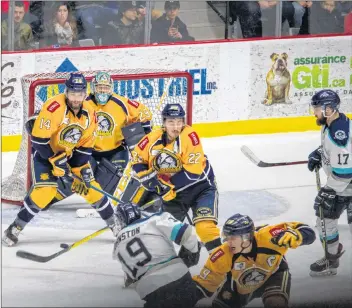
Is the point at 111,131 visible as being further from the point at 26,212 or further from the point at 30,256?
the point at 30,256

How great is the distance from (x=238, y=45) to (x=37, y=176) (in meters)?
1.67

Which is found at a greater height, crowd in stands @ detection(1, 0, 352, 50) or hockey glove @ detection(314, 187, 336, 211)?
crowd in stands @ detection(1, 0, 352, 50)

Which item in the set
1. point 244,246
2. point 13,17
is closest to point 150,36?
point 13,17

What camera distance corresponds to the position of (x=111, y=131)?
521 cm

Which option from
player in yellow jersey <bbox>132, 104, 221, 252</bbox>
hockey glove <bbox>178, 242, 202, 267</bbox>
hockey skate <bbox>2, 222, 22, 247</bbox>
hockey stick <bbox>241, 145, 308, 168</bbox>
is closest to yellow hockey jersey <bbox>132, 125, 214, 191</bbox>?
player in yellow jersey <bbox>132, 104, 221, 252</bbox>

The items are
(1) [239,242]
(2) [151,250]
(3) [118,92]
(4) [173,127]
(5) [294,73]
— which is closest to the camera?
(2) [151,250]

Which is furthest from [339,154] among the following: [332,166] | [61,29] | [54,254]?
[61,29]

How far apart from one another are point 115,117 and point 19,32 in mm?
774

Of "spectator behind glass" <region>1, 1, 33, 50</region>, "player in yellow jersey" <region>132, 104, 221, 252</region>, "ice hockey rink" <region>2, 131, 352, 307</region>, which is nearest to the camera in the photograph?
"ice hockey rink" <region>2, 131, 352, 307</region>

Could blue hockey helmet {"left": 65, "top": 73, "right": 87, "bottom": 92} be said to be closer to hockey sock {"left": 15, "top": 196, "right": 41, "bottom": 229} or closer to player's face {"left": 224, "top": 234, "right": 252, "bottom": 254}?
hockey sock {"left": 15, "top": 196, "right": 41, "bottom": 229}

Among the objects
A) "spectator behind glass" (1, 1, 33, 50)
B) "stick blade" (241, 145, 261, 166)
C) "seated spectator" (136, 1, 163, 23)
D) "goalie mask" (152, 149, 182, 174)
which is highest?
"seated spectator" (136, 1, 163, 23)

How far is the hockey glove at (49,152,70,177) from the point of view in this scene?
16.3ft

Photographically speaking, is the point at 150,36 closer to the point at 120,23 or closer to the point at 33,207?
the point at 120,23

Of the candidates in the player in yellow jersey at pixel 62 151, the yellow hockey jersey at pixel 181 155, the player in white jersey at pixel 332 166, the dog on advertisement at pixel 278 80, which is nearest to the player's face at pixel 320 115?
the player in white jersey at pixel 332 166
